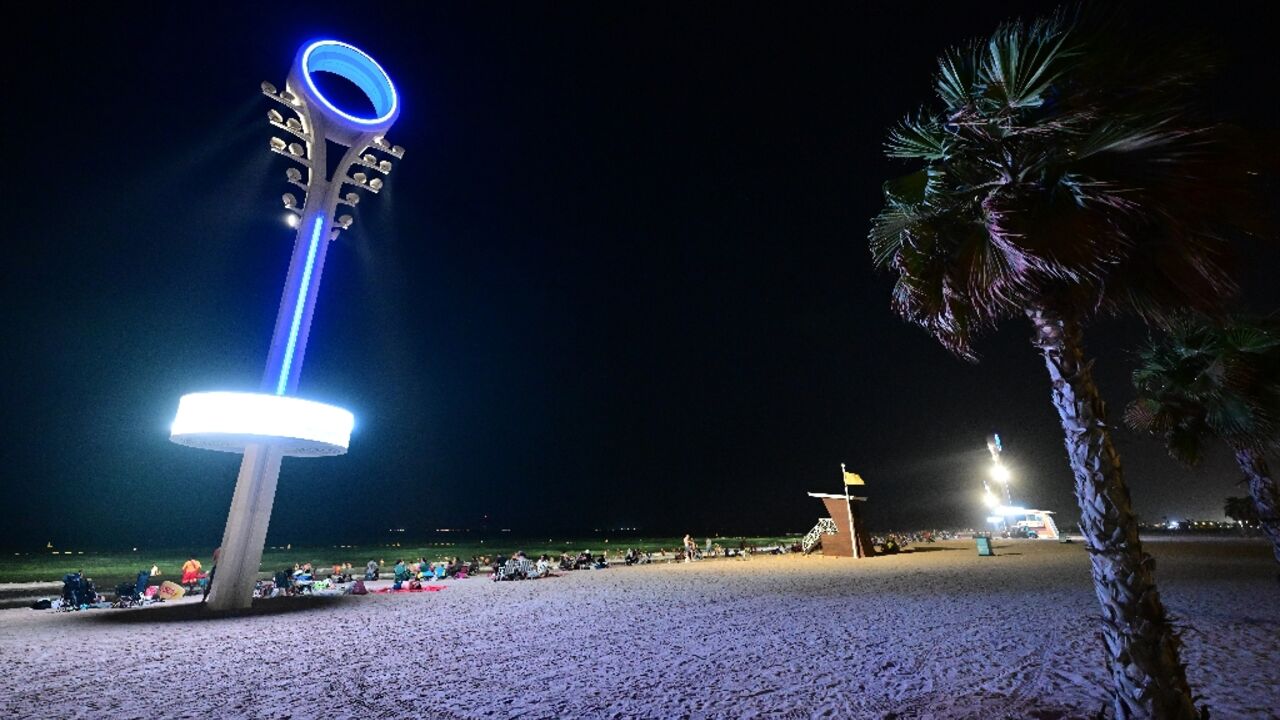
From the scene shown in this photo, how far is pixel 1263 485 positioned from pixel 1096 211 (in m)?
10.3

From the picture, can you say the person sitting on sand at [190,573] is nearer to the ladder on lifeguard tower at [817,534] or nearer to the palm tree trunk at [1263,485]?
the palm tree trunk at [1263,485]

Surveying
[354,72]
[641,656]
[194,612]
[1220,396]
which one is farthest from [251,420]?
[1220,396]

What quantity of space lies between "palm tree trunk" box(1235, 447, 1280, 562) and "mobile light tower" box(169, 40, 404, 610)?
21.7 metres

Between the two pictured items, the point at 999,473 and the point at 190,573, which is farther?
the point at 999,473

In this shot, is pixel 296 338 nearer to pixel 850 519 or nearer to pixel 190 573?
pixel 190 573

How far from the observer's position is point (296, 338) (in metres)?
16.9

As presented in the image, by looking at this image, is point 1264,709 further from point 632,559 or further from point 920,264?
point 632,559

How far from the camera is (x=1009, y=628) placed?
10289mm

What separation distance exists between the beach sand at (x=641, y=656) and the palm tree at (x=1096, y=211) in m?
2.38

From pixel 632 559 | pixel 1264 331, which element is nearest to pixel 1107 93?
pixel 1264 331

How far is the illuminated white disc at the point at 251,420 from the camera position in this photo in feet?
46.9

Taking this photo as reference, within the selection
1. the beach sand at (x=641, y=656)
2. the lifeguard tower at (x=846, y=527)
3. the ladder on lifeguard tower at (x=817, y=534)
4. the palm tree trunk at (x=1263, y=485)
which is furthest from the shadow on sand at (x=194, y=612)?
the ladder on lifeguard tower at (x=817, y=534)

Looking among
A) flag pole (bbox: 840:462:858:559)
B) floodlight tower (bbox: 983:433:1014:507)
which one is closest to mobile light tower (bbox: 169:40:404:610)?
flag pole (bbox: 840:462:858:559)

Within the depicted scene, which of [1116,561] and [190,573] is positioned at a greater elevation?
[1116,561]
